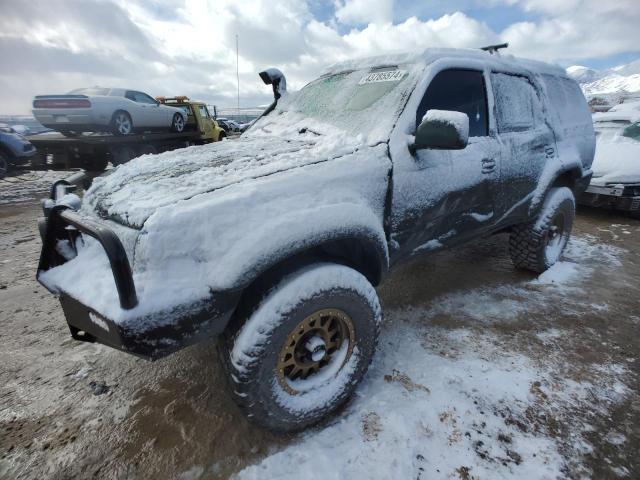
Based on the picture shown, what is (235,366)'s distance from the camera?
1.68 m

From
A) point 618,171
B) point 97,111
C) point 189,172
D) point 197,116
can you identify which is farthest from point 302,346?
point 197,116

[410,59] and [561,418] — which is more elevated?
[410,59]

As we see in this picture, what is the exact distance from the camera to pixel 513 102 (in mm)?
3133

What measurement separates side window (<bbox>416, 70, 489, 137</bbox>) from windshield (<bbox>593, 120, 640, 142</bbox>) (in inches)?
236

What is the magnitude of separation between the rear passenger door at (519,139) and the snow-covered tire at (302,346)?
5.64 ft

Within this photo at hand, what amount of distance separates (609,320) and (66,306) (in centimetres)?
384

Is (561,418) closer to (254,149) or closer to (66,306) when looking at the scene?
(254,149)

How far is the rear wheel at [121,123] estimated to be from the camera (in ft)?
30.5

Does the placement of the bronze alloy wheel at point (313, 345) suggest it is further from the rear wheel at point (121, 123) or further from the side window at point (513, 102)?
the rear wheel at point (121, 123)

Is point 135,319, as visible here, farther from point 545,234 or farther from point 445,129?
point 545,234

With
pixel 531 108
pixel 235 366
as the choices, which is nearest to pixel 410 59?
pixel 531 108

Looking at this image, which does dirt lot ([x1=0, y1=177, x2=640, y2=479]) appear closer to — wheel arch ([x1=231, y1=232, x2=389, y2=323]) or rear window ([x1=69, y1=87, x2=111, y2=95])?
wheel arch ([x1=231, y1=232, x2=389, y2=323])

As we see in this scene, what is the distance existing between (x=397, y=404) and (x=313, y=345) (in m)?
0.67

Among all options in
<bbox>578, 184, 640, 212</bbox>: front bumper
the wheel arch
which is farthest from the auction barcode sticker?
<bbox>578, 184, 640, 212</bbox>: front bumper
